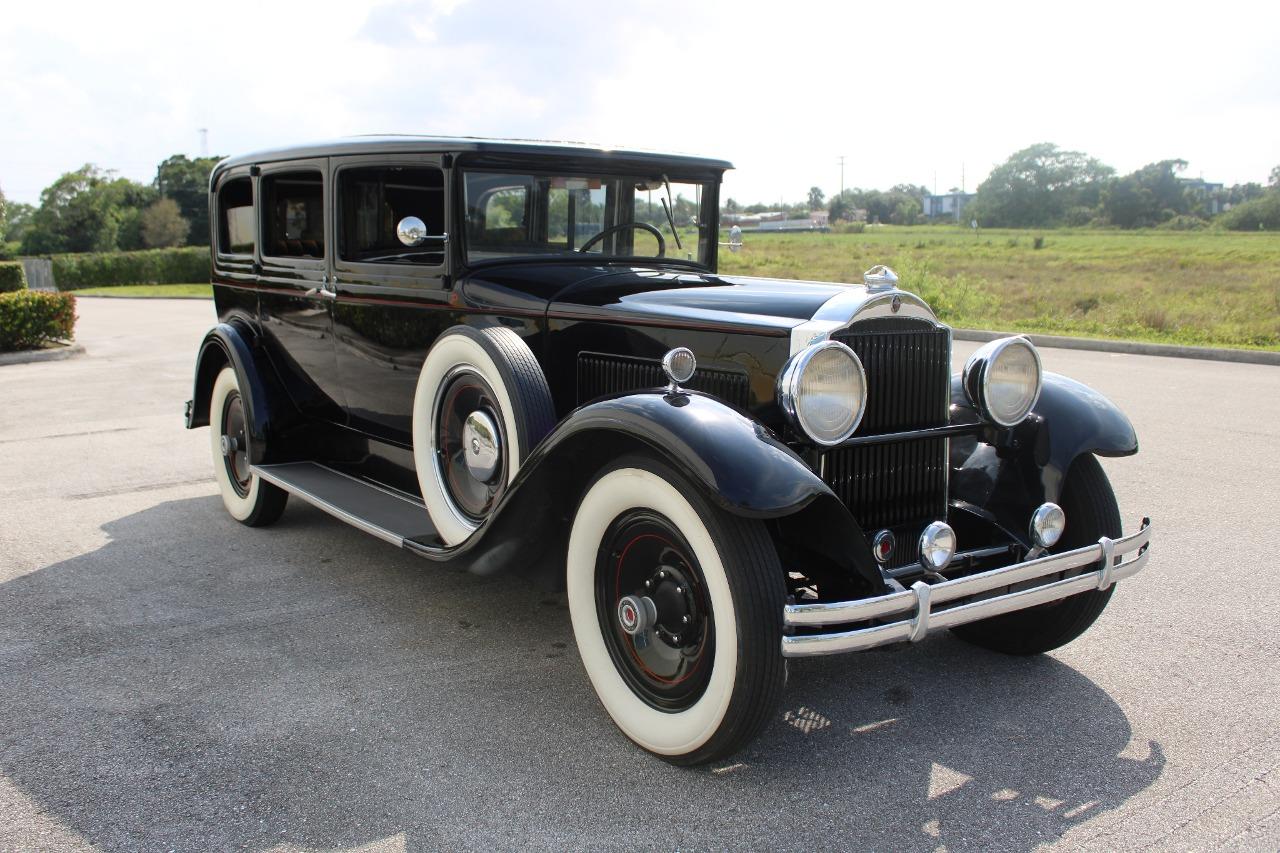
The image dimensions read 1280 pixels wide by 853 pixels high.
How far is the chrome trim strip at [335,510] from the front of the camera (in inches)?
147

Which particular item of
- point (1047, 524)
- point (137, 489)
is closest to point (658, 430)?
point (1047, 524)

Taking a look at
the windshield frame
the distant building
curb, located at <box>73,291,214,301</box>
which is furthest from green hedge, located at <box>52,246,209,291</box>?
the distant building

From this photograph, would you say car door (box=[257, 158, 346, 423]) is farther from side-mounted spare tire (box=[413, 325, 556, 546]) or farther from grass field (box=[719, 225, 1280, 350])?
Answer: grass field (box=[719, 225, 1280, 350])

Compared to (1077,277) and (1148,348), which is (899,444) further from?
(1077,277)

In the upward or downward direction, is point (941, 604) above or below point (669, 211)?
below

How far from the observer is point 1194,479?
18.8 ft

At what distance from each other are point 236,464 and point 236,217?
4.54ft

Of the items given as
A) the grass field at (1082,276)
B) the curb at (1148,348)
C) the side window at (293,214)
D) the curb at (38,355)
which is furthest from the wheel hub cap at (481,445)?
the curb at (38,355)

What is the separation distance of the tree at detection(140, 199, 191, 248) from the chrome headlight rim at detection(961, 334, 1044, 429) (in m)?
50.4

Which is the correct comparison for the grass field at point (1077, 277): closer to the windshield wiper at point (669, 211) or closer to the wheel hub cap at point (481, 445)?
the windshield wiper at point (669, 211)

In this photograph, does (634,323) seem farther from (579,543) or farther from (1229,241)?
(1229,241)

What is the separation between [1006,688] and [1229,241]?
48.5m

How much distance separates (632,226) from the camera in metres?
4.40

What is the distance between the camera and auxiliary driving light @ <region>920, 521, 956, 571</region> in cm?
282
